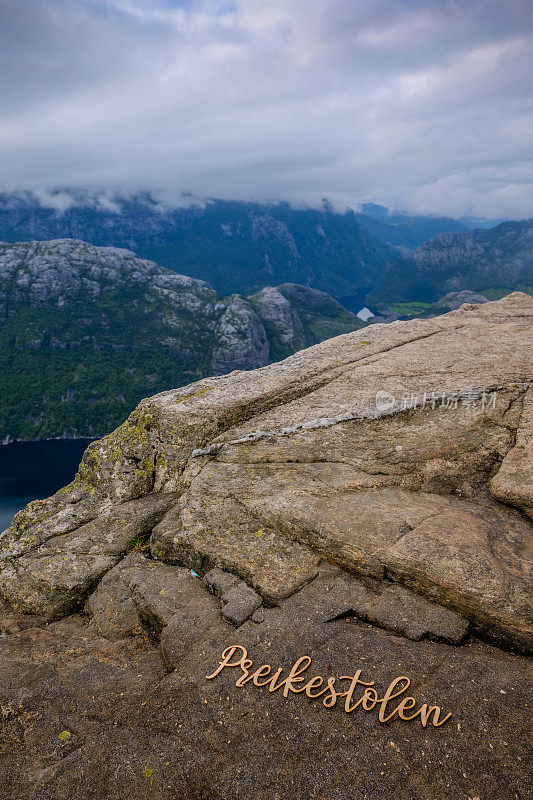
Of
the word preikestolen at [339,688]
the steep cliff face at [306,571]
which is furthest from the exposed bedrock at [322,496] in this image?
the word preikestolen at [339,688]

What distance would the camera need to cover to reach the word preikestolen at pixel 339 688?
983cm

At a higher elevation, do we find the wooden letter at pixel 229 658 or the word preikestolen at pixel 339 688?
the word preikestolen at pixel 339 688

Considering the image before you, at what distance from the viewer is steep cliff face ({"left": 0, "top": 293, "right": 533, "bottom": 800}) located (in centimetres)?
938

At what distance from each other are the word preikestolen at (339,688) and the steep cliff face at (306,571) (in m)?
0.12

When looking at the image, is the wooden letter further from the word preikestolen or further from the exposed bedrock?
the exposed bedrock

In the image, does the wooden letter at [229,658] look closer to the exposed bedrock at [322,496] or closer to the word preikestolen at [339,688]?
the word preikestolen at [339,688]

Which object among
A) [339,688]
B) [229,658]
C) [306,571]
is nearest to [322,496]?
[306,571]

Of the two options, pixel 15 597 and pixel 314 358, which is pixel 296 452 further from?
pixel 15 597

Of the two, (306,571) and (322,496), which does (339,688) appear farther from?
(322,496)

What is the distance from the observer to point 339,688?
416 inches

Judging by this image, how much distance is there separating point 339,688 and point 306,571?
4.13 m

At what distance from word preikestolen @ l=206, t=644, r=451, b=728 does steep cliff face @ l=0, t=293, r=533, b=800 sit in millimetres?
118

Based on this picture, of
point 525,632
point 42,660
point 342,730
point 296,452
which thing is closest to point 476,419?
point 296,452

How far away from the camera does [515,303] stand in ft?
107
